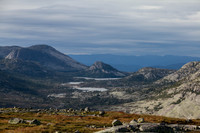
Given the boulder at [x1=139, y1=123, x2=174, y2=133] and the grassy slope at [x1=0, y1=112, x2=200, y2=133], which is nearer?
the boulder at [x1=139, y1=123, x2=174, y2=133]

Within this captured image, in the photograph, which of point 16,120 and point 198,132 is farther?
point 16,120

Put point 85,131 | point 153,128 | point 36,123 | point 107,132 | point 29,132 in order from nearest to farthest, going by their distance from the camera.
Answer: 1. point 107,132
2. point 153,128
3. point 29,132
4. point 85,131
5. point 36,123

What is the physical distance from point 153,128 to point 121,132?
667cm

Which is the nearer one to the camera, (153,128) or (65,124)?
(153,128)

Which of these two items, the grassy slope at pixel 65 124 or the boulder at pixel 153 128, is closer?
the boulder at pixel 153 128

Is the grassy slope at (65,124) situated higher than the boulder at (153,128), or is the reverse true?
the boulder at (153,128)

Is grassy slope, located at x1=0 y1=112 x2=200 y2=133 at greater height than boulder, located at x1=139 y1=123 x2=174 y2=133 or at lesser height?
lesser

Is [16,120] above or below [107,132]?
below

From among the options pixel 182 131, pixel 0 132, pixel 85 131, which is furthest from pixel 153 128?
pixel 0 132

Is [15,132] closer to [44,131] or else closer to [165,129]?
[44,131]

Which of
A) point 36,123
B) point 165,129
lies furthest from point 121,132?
point 36,123

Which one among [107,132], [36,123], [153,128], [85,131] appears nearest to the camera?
[107,132]

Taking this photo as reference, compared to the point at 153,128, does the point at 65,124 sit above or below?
below

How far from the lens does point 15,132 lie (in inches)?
2060
